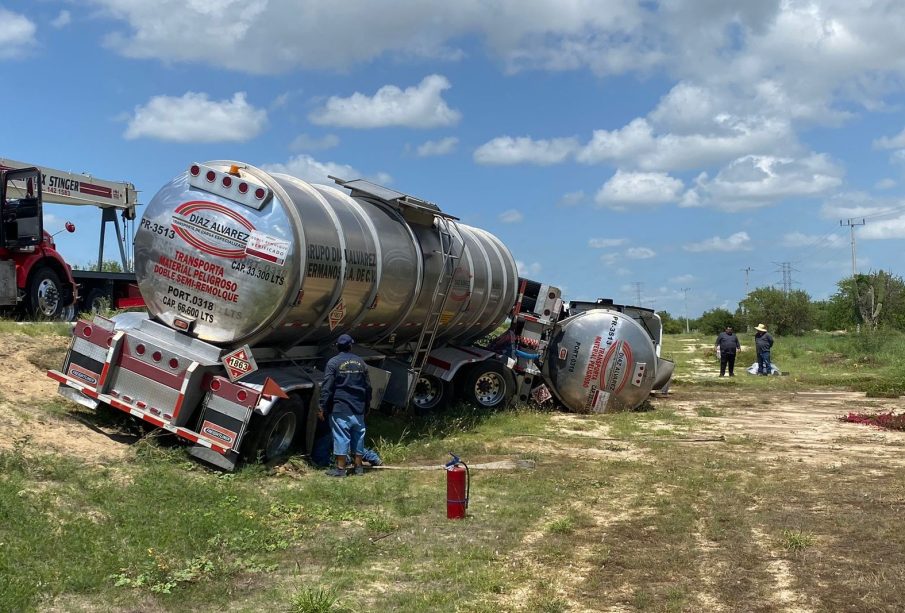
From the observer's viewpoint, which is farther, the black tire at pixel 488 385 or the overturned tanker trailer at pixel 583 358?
the overturned tanker trailer at pixel 583 358

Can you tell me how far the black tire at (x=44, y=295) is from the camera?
16.4 metres

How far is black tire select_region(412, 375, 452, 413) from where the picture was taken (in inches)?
638

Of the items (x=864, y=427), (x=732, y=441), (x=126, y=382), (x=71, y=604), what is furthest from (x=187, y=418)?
(x=864, y=427)

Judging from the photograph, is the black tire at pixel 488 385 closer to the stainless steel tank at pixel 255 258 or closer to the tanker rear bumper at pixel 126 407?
the stainless steel tank at pixel 255 258

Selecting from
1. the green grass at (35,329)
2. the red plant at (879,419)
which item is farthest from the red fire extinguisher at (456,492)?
the red plant at (879,419)

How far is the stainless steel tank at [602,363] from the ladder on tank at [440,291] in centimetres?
359

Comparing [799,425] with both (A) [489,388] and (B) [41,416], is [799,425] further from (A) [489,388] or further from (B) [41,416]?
(B) [41,416]

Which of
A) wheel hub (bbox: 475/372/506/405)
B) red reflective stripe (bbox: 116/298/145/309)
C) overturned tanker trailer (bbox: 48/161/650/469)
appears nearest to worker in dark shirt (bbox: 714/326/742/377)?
wheel hub (bbox: 475/372/506/405)

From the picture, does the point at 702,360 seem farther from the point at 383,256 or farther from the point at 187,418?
the point at 187,418

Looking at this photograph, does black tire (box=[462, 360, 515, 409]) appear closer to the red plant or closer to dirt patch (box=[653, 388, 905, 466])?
dirt patch (box=[653, 388, 905, 466])

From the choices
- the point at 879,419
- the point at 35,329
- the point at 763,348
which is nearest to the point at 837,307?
the point at 763,348

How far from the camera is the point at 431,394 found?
Answer: 16375 mm

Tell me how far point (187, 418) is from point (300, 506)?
2.31 meters

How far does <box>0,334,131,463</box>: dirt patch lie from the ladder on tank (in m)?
5.13
